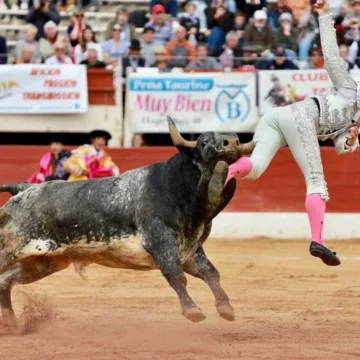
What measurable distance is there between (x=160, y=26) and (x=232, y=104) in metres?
1.78

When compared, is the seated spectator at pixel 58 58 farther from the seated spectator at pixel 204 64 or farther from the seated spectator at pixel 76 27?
the seated spectator at pixel 204 64

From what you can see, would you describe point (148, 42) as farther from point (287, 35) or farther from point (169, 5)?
point (287, 35)

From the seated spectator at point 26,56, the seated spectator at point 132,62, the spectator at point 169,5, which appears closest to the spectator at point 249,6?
the spectator at point 169,5

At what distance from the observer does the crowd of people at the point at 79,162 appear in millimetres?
11773

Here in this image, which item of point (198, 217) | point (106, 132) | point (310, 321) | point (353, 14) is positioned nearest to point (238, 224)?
point (106, 132)

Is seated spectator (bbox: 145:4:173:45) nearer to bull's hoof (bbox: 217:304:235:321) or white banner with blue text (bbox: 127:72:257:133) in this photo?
white banner with blue text (bbox: 127:72:257:133)

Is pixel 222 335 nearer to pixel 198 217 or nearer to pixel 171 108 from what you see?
pixel 198 217

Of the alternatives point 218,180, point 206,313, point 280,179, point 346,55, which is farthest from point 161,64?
point 218,180

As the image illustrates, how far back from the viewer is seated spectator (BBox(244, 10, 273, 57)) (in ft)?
44.4

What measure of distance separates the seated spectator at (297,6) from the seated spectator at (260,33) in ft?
1.95

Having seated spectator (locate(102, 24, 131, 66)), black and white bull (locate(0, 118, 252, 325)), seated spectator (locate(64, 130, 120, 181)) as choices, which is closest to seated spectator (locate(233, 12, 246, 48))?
seated spectator (locate(102, 24, 131, 66))

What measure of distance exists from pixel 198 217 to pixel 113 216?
21.6 inches

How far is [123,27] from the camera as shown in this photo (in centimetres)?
1394

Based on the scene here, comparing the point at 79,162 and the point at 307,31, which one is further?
the point at 307,31
